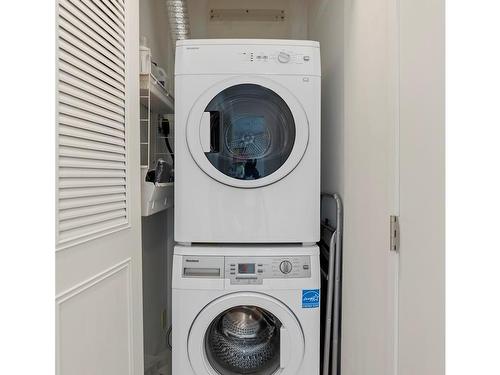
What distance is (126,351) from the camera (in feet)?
4.42

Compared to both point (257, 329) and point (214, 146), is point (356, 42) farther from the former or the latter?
point (257, 329)

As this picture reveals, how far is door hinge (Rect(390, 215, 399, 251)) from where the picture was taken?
1.18 metres

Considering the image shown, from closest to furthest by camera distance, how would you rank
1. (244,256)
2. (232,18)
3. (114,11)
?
(114,11)
(244,256)
(232,18)

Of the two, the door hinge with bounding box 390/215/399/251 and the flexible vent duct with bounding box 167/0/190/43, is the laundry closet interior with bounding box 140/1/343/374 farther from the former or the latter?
the door hinge with bounding box 390/215/399/251

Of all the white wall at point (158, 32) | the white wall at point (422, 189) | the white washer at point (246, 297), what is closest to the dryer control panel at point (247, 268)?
the white washer at point (246, 297)

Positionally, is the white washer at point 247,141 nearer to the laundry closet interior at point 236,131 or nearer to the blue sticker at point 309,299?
the laundry closet interior at point 236,131

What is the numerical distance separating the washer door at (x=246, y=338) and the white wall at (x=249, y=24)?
186 cm

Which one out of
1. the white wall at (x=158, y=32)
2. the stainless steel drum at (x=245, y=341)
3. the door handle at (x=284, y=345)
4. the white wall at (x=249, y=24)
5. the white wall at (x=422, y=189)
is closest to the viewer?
the white wall at (x=422, y=189)

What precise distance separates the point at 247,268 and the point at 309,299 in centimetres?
32

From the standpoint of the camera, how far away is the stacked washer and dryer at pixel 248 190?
1.71 m

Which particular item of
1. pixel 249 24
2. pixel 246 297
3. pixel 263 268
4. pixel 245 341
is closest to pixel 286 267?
pixel 263 268

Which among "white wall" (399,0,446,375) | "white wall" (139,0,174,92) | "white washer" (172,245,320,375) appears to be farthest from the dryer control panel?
"white wall" (139,0,174,92)
